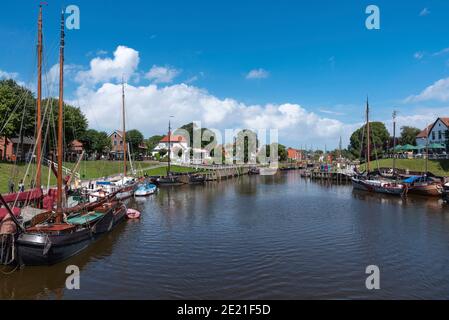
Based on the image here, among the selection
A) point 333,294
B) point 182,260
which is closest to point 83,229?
point 182,260

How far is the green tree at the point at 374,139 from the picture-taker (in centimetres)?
11206

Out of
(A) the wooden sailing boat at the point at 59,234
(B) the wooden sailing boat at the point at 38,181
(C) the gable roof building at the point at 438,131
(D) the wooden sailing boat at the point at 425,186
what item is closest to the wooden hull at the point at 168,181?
(A) the wooden sailing boat at the point at 59,234

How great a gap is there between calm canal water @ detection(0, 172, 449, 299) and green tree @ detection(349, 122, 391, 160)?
81.6 m

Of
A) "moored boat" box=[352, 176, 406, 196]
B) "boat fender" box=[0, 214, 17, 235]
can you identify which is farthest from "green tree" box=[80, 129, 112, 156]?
"boat fender" box=[0, 214, 17, 235]

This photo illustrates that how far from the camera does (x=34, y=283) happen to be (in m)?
16.2

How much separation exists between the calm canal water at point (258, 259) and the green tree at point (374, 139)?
8156 cm

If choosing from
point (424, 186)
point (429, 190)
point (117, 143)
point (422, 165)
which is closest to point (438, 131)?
point (422, 165)

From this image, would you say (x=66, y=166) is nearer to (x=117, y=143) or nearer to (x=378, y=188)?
(x=117, y=143)

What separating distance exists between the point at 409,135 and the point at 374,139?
12.7 metres

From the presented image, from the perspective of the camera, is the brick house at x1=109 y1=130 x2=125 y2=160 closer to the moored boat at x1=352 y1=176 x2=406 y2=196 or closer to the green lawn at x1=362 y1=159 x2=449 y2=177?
the moored boat at x1=352 y1=176 x2=406 y2=196

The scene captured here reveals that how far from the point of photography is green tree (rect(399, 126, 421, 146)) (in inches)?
4402

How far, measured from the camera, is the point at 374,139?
370 ft

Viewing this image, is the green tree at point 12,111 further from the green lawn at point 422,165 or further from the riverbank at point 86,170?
the green lawn at point 422,165
